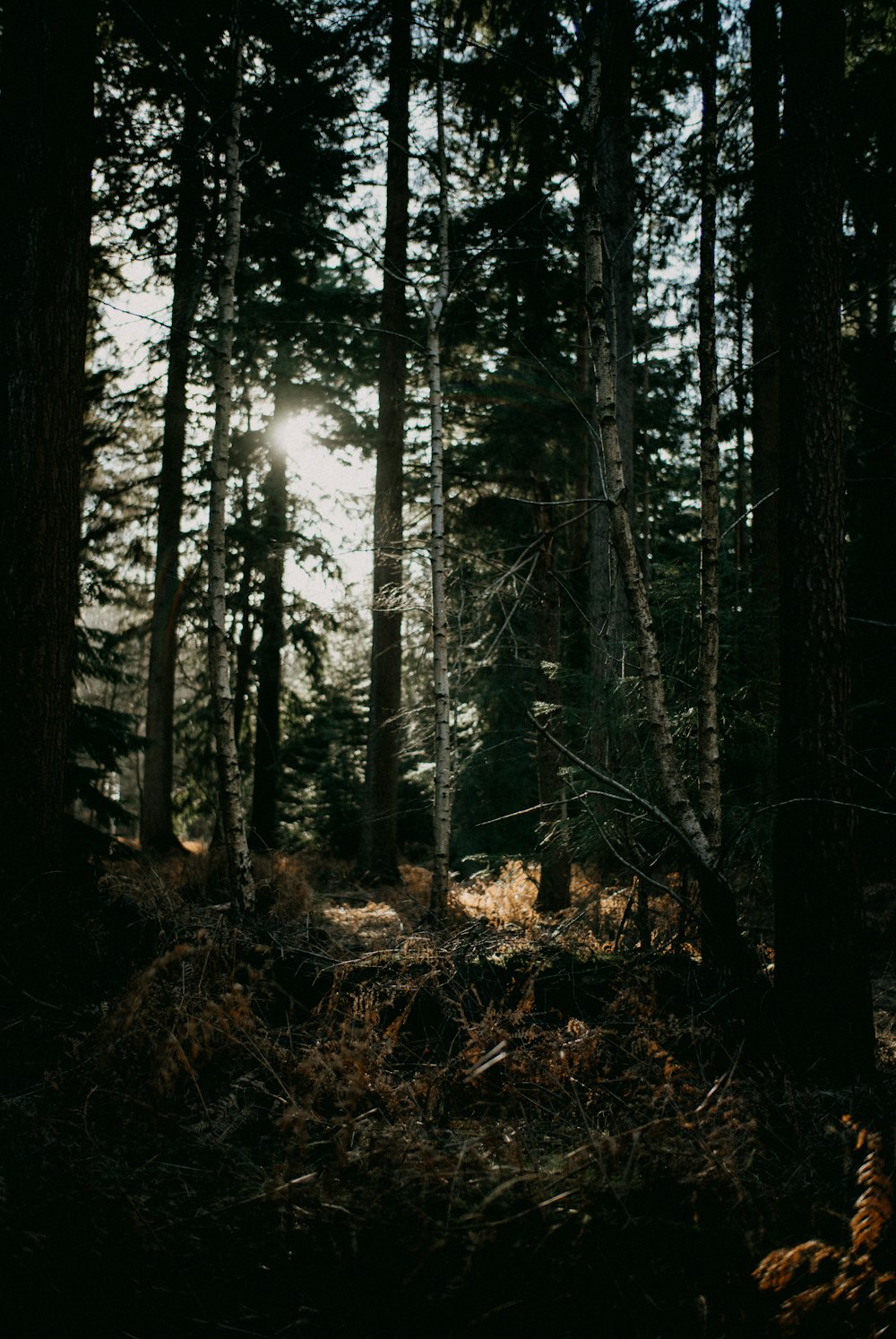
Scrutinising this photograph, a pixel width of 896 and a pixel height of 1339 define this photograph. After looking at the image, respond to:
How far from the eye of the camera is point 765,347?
413 inches

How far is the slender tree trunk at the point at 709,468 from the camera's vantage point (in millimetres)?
5570

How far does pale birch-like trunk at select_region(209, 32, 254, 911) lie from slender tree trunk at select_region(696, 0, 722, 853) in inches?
170

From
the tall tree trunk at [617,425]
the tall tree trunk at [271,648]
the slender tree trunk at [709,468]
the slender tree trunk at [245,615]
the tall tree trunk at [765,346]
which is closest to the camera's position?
the slender tree trunk at [709,468]

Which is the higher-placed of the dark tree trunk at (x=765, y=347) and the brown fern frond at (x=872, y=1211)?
the dark tree trunk at (x=765, y=347)

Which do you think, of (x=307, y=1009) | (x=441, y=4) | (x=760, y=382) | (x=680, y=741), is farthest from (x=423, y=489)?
(x=307, y=1009)

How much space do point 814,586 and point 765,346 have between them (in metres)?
7.33

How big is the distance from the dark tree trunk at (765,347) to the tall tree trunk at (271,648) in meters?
9.30

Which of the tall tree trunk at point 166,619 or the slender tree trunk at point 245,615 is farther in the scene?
the slender tree trunk at point 245,615

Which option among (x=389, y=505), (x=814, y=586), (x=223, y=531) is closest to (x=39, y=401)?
(x=223, y=531)

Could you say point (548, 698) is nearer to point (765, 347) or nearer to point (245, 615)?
point (765, 347)

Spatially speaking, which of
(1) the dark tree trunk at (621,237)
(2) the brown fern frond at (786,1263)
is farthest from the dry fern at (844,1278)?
(1) the dark tree trunk at (621,237)

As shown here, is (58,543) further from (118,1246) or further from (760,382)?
(760,382)

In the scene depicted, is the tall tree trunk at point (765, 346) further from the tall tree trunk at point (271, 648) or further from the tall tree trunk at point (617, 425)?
the tall tree trunk at point (271, 648)

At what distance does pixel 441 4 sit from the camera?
8570mm
